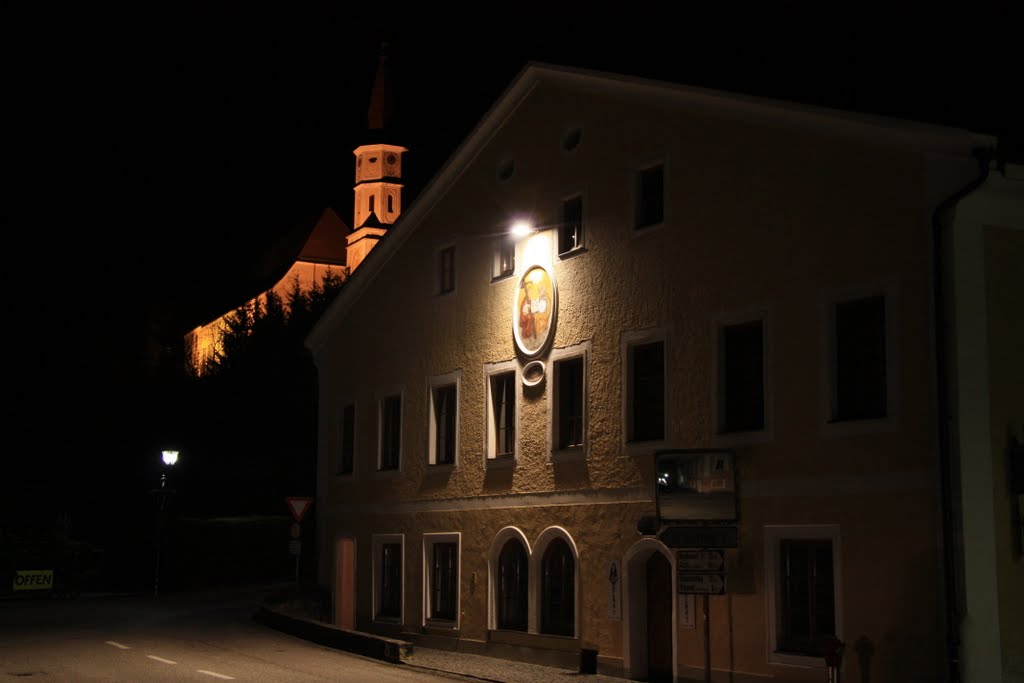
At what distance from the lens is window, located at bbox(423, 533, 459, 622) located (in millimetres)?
26609

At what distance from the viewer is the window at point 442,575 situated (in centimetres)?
2661

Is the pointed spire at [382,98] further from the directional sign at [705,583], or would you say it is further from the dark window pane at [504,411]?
the directional sign at [705,583]

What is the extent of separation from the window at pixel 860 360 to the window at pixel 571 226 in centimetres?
643

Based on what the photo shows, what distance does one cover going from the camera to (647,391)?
21.8 m

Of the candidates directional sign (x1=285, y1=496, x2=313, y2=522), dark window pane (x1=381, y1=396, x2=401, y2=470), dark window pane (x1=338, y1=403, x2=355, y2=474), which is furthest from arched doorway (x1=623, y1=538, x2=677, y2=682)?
dark window pane (x1=338, y1=403, x2=355, y2=474)

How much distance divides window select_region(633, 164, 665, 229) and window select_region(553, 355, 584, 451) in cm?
264

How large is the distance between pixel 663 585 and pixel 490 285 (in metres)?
7.46

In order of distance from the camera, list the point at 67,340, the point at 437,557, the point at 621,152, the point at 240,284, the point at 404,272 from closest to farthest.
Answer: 1. the point at 621,152
2. the point at 437,557
3. the point at 404,272
4. the point at 67,340
5. the point at 240,284

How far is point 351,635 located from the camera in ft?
81.2

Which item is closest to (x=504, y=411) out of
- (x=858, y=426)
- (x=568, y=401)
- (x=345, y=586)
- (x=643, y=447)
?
(x=568, y=401)

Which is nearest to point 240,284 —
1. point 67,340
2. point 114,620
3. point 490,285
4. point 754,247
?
point 67,340

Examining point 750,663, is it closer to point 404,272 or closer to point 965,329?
point 965,329

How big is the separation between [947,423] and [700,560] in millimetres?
3839

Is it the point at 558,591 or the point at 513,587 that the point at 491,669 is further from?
the point at 513,587
